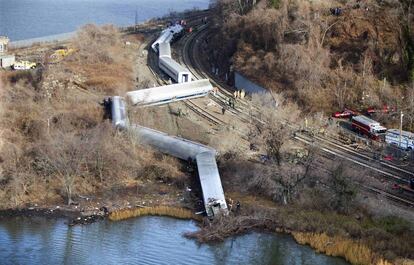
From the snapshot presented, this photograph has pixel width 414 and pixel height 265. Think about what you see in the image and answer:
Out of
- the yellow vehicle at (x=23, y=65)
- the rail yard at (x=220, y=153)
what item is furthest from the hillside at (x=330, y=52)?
the yellow vehicle at (x=23, y=65)

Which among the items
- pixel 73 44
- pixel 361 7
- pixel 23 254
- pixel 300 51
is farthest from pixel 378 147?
pixel 73 44

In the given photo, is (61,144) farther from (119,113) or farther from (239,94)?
(239,94)

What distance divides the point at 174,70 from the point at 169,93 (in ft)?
16.3

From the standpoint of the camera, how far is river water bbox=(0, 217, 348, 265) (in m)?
24.2

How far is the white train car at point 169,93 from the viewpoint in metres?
38.3

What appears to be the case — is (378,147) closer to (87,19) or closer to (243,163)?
(243,163)

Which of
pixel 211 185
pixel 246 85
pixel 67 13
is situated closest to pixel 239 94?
pixel 246 85

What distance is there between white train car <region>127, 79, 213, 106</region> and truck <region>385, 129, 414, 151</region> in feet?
42.5

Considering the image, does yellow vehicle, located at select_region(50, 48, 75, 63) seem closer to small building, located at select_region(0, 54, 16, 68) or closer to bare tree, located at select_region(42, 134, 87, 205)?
small building, located at select_region(0, 54, 16, 68)

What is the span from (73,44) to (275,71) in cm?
1875

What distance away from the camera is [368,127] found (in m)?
34.8

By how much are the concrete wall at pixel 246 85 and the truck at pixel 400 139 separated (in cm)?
965

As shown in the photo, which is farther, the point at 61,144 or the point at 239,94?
the point at 239,94

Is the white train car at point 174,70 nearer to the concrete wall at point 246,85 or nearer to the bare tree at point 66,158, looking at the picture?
the concrete wall at point 246,85
